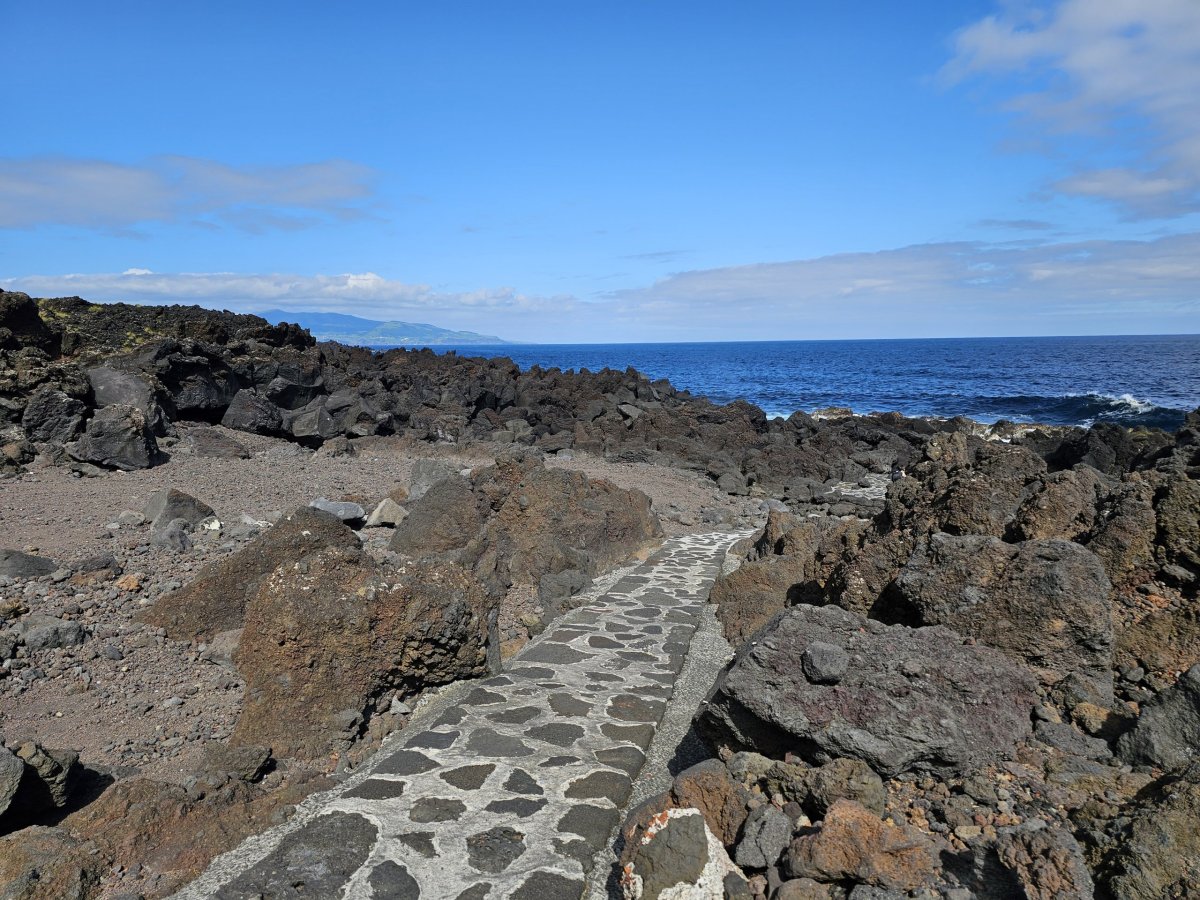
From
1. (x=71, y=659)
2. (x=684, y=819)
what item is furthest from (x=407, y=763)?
(x=71, y=659)

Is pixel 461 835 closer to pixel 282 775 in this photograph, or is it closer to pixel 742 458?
pixel 282 775

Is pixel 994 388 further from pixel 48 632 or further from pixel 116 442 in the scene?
pixel 48 632

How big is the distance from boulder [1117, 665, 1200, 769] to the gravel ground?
5.88 metres

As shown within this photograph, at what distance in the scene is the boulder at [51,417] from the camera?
48.7 feet

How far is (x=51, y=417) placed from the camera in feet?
49.3

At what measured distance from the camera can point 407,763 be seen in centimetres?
559

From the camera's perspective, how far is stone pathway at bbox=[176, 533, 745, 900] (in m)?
4.26

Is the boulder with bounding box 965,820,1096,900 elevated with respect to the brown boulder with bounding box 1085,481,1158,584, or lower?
lower

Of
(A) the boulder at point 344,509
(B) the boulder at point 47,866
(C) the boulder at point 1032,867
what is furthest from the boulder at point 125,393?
(C) the boulder at point 1032,867

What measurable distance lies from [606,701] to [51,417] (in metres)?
13.6

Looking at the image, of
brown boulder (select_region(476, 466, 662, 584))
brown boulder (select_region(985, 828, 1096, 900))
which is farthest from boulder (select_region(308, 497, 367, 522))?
brown boulder (select_region(985, 828, 1096, 900))

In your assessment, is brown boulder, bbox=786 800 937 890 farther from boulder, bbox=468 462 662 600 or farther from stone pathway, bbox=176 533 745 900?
boulder, bbox=468 462 662 600

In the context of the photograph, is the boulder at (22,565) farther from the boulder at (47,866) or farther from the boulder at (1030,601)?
the boulder at (1030,601)

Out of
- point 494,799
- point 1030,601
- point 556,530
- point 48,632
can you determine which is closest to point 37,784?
point 494,799
